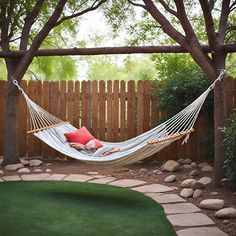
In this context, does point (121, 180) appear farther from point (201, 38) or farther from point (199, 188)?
point (201, 38)

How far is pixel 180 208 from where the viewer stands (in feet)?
11.6

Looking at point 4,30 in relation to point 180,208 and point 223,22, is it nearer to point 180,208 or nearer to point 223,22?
point 223,22

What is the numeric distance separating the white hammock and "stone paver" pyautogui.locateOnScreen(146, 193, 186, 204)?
0.42 m

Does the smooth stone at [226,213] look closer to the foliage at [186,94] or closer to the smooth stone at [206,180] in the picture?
the smooth stone at [206,180]

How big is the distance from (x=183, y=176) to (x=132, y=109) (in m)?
1.66

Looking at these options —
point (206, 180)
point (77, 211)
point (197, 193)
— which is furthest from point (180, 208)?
point (206, 180)

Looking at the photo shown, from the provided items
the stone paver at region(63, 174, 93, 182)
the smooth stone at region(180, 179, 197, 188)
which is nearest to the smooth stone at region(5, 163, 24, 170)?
the stone paver at region(63, 174, 93, 182)

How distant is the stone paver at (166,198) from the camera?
3.83 metres

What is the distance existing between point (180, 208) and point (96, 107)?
123 inches

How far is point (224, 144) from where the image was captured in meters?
4.13

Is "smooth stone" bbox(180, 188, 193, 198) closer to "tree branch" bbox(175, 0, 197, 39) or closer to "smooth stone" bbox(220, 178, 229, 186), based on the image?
"smooth stone" bbox(220, 178, 229, 186)

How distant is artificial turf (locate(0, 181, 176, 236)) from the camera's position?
288 centimetres

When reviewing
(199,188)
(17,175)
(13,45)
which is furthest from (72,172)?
(13,45)

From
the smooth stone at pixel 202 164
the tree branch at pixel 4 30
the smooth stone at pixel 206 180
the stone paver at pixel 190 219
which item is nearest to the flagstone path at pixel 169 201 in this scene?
the stone paver at pixel 190 219
